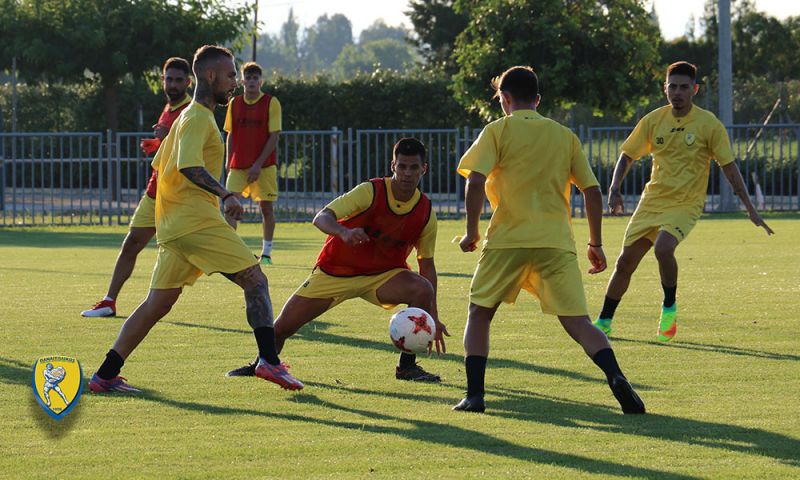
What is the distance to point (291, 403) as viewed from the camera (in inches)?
291

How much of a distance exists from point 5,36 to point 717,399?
94.5 feet

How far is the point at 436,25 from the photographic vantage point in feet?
184

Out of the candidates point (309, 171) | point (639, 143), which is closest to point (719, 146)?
point (639, 143)

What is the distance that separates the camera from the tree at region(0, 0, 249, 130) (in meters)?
32.1

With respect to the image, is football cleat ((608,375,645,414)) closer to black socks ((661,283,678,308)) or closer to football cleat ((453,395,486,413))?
football cleat ((453,395,486,413))

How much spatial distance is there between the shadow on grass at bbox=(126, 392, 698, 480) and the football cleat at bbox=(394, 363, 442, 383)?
2.40 ft

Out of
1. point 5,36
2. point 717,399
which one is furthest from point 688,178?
point 5,36

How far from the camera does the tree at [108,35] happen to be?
32.1 m

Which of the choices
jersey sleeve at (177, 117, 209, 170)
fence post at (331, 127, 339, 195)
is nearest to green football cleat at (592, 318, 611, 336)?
jersey sleeve at (177, 117, 209, 170)

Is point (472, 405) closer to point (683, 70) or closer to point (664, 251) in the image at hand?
point (664, 251)

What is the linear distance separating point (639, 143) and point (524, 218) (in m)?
3.42

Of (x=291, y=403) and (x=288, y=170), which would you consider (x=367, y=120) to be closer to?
(x=288, y=170)

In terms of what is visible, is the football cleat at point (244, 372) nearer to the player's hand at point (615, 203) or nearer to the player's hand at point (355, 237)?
the player's hand at point (355, 237)

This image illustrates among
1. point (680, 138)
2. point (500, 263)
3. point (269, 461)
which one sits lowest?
point (269, 461)
